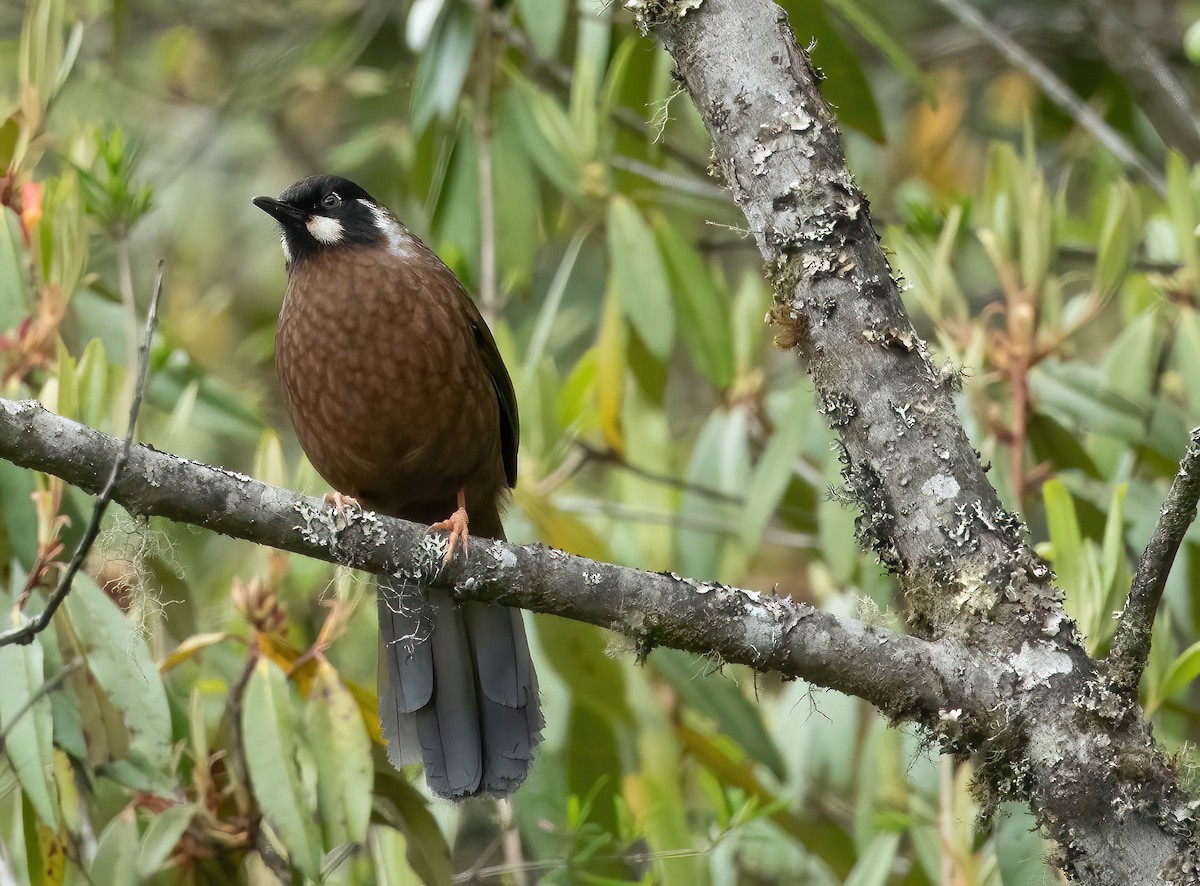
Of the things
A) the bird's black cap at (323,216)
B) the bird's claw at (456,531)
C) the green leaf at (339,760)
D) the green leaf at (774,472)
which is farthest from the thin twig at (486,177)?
the green leaf at (339,760)

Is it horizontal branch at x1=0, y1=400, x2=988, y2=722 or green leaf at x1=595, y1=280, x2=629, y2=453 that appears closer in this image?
horizontal branch at x1=0, y1=400, x2=988, y2=722

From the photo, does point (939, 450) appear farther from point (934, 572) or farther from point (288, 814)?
point (288, 814)

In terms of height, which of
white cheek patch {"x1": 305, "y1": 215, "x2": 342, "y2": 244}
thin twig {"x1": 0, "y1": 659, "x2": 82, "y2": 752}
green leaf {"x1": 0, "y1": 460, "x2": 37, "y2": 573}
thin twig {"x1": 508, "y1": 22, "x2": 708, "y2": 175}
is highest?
thin twig {"x1": 508, "y1": 22, "x2": 708, "y2": 175}

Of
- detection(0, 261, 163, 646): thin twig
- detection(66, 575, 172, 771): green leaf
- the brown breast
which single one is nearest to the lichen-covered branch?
detection(0, 261, 163, 646): thin twig

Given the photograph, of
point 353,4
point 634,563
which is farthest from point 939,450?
point 353,4

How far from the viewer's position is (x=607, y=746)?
13.5ft

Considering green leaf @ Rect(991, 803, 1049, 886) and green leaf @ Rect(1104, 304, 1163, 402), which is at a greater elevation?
green leaf @ Rect(1104, 304, 1163, 402)

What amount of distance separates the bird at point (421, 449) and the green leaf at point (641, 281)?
472mm

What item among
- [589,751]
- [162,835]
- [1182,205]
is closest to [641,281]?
[589,751]

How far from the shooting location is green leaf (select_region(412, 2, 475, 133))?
4473mm

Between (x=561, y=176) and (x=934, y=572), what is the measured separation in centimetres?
238

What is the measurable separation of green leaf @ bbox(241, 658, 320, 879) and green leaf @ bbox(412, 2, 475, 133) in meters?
2.03

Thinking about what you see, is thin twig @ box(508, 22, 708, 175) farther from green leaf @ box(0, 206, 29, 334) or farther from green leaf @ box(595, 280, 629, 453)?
green leaf @ box(0, 206, 29, 334)

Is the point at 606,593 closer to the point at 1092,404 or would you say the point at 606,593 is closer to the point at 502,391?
the point at 502,391
